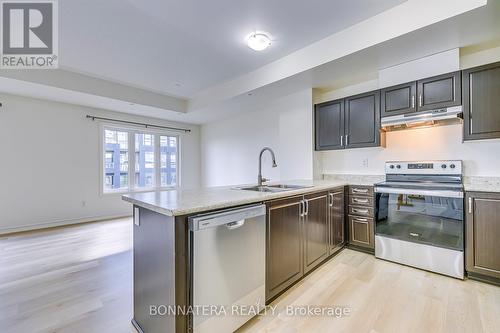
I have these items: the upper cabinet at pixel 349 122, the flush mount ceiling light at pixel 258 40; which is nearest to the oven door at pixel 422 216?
the upper cabinet at pixel 349 122

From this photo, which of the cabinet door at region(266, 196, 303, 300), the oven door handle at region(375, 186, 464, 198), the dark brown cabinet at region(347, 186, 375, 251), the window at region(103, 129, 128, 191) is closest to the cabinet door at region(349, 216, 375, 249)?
the dark brown cabinet at region(347, 186, 375, 251)

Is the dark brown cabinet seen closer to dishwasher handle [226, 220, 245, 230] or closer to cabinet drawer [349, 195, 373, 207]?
cabinet drawer [349, 195, 373, 207]

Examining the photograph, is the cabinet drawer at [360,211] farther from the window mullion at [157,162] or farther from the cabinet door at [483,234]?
the window mullion at [157,162]

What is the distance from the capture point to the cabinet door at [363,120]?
120 inches

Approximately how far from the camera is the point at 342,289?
2.11 metres

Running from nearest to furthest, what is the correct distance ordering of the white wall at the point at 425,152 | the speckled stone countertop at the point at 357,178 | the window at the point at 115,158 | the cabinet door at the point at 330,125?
the white wall at the point at 425,152 < the speckled stone countertop at the point at 357,178 < the cabinet door at the point at 330,125 < the window at the point at 115,158

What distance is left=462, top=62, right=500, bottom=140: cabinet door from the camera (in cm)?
222

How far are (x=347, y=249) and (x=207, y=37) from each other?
3292 millimetres

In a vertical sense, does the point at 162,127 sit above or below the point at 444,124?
above

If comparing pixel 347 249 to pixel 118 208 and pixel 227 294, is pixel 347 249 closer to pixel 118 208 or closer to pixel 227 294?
pixel 227 294

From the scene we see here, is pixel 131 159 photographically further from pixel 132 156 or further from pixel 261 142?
pixel 261 142

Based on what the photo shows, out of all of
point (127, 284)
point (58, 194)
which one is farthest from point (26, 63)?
point (127, 284)

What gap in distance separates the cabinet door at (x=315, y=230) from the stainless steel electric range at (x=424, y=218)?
29.2 inches

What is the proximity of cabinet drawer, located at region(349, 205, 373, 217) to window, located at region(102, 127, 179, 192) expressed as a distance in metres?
4.76
